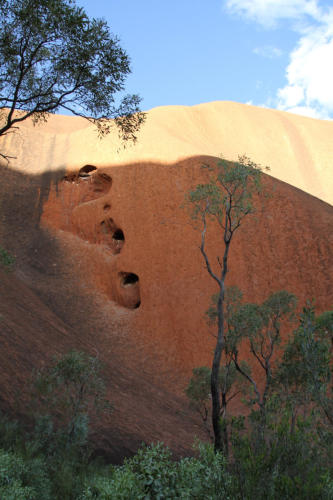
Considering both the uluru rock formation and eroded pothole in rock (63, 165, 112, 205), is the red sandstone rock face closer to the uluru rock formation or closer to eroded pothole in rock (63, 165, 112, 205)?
the uluru rock formation

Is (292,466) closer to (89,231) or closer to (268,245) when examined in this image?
(268,245)

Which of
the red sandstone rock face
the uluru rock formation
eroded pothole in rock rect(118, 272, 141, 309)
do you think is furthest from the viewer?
eroded pothole in rock rect(118, 272, 141, 309)

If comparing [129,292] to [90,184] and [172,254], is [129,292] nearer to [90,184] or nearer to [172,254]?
[172,254]

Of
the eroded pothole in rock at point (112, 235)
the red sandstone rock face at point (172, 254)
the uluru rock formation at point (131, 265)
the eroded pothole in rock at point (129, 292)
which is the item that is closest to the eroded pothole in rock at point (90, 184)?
the uluru rock formation at point (131, 265)

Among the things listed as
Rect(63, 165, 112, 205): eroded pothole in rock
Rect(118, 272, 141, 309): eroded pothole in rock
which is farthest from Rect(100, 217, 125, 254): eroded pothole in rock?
Rect(63, 165, 112, 205): eroded pothole in rock

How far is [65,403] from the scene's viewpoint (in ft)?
40.3

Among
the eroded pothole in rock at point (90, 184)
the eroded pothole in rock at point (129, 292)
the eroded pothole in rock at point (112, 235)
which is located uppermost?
the eroded pothole in rock at point (90, 184)

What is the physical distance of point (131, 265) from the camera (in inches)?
1103

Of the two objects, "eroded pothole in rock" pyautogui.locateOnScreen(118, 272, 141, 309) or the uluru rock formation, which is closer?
the uluru rock formation

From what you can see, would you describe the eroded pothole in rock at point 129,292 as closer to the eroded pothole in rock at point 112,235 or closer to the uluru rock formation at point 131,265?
the uluru rock formation at point 131,265

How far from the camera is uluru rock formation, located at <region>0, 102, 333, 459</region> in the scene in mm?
19295

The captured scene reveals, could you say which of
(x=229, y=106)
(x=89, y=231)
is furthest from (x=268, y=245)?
(x=229, y=106)

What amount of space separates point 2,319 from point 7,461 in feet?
38.3

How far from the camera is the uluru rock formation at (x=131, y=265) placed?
63.3 feet
